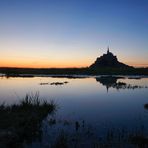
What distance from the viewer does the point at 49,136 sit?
15.0 m

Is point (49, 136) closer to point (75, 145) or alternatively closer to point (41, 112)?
point (75, 145)

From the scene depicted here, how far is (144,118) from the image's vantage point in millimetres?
19703

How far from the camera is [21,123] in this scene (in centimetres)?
1686

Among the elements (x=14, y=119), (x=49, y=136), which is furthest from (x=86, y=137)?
(x=14, y=119)

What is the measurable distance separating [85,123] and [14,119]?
4333mm

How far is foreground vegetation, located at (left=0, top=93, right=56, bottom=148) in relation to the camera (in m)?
14.1

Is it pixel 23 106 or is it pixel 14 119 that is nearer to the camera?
pixel 14 119

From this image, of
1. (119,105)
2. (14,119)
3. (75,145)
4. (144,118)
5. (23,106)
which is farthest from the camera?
(119,105)

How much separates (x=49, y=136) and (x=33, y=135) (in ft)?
3.24

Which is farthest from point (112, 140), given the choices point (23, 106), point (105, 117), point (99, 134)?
point (23, 106)

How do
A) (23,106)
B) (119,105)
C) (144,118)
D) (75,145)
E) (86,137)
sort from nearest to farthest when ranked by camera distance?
(75,145), (86,137), (144,118), (23,106), (119,105)

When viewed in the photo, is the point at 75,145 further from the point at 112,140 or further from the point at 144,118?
the point at 144,118

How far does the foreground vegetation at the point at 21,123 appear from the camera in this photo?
1407 cm

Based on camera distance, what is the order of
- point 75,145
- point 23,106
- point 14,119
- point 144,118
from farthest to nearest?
point 23,106 < point 144,118 < point 14,119 < point 75,145
